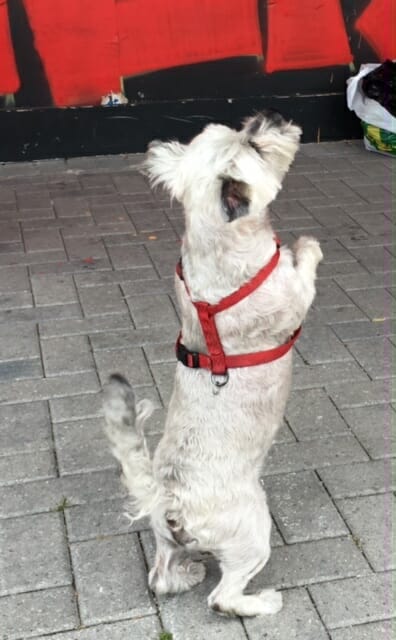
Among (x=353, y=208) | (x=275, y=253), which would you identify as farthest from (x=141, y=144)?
(x=275, y=253)

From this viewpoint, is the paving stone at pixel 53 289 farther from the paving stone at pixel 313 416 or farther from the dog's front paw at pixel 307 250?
the dog's front paw at pixel 307 250

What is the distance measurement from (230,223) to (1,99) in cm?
572

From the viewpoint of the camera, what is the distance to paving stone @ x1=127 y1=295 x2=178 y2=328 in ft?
16.2

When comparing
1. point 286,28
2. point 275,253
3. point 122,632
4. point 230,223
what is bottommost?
point 122,632

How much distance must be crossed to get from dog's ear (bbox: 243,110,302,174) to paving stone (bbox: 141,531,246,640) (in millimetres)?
1639

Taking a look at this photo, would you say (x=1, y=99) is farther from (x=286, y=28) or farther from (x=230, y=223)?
(x=230, y=223)

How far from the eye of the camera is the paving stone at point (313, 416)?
3908 millimetres

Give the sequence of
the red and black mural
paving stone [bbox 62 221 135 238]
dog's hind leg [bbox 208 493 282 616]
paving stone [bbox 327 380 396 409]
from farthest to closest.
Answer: the red and black mural
paving stone [bbox 62 221 135 238]
paving stone [bbox 327 380 396 409]
dog's hind leg [bbox 208 493 282 616]

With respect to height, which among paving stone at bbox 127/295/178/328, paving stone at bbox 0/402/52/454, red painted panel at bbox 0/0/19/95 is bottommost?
paving stone at bbox 127/295/178/328

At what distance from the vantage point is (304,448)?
3791mm

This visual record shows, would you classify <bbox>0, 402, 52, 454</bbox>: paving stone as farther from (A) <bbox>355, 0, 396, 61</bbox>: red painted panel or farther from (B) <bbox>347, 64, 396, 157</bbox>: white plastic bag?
(A) <bbox>355, 0, 396, 61</bbox>: red painted panel

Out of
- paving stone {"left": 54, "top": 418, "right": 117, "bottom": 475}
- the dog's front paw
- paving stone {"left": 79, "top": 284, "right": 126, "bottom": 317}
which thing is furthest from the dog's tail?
paving stone {"left": 79, "top": 284, "right": 126, "bottom": 317}

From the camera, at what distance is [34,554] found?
3168 millimetres

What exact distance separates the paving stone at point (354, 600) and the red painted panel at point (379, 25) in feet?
21.3
